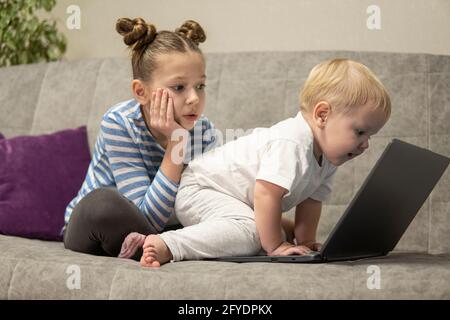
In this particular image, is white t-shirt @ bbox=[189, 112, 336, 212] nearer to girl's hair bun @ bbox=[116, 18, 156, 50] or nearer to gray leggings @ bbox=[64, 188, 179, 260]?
gray leggings @ bbox=[64, 188, 179, 260]

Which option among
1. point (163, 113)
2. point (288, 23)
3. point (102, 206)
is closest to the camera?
point (102, 206)

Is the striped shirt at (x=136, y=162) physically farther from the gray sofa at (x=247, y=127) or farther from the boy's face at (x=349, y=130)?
the boy's face at (x=349, y=130)

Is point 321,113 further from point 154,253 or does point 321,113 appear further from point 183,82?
point 154,253

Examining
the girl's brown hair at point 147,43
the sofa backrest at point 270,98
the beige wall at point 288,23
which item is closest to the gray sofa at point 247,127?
the sofa backrest at point 270,98

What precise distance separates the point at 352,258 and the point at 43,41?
1.98m

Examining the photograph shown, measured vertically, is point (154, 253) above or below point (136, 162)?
below

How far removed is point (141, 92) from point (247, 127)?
43cm

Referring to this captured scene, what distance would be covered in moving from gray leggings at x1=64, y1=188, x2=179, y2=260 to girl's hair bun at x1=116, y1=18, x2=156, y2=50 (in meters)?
0.41

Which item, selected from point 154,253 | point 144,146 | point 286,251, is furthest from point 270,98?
point 154,253

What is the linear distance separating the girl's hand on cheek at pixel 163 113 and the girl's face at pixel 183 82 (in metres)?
0.02

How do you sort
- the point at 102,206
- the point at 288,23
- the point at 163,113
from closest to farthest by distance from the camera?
the point at 102,206 → the point at 163,113 → the point at 288,23

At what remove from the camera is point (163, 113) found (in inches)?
63.0
